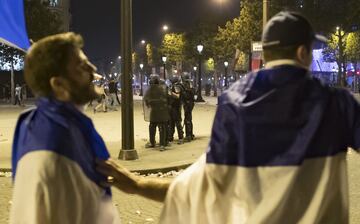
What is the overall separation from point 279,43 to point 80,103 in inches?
35.1

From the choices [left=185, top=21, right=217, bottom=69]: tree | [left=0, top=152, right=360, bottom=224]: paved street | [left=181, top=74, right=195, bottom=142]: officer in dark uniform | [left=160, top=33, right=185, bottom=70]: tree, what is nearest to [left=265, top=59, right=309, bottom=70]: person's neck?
[left=0, top=152, right=360, bottom=224]: paved street

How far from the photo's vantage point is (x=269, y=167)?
2426 millimetres

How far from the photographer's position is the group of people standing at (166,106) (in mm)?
14828

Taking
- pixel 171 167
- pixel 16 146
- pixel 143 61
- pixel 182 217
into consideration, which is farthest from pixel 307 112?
pixel 143 61

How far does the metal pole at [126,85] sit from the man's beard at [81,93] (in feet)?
32.0

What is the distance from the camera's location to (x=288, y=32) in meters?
2.49

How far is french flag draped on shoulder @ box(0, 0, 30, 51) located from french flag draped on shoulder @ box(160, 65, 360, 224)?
21.2ft

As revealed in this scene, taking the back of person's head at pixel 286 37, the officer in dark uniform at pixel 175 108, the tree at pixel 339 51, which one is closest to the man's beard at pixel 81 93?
the back of person's head at pixel 286 37

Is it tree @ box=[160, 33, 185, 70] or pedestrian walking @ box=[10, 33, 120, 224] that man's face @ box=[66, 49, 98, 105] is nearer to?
pedestrian walking @ box=[10, 33, 120, 224]

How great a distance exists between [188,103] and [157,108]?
6.61ft

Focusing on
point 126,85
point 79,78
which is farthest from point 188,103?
point 79,78

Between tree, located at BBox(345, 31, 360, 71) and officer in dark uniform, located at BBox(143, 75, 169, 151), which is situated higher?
tree, located at BBox(345, 31, 360, 71)

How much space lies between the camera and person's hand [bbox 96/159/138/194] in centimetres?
275

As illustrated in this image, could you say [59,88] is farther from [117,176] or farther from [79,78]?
[117,176]
